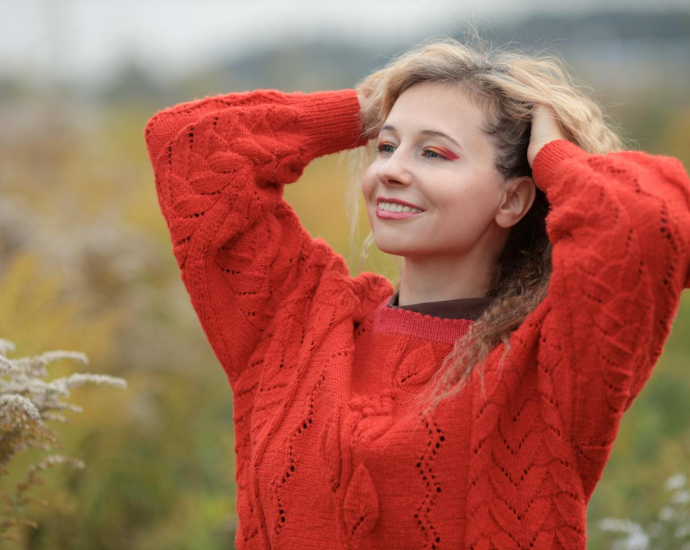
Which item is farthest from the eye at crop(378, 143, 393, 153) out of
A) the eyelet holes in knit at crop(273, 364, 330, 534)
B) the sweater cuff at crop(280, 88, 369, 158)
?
the eyelet holes in knit at crop(273, 364, 330, 534)

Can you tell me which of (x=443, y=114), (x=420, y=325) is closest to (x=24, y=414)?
(x=420, y=325)

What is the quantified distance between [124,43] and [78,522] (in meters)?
11.7

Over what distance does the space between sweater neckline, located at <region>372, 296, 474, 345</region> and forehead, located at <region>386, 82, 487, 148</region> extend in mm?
487

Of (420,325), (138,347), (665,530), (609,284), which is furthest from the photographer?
(138,347)

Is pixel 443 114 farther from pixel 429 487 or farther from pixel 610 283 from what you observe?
pixel 429 487

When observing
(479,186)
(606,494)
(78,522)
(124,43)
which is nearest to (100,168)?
(124,43)

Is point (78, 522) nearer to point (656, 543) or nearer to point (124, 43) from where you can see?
point (656, 543)

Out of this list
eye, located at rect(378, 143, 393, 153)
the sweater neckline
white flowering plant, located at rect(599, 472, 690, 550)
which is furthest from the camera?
white flowering plant, located at rect(599, 472, 690, 550)

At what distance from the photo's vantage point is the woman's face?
2.06 meters

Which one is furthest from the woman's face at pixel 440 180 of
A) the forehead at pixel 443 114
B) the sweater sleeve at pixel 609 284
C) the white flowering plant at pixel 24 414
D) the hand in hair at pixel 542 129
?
the white flowering plant at pixel 24 414

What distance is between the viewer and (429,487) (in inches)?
74.4

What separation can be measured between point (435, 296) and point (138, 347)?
3.56m

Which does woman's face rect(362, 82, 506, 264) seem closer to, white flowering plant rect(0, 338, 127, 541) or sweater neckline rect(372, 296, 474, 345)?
sweater neckline rect(372, 296, 474, 345)

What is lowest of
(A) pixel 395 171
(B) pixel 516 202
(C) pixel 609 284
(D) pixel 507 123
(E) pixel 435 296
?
(E) pixel 435 296
